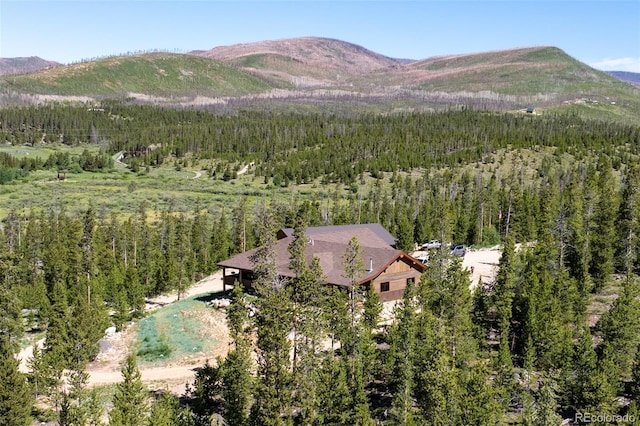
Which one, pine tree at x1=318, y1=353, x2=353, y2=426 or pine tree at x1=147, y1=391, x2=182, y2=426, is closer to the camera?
pine tree at x1=147, y1=391, x2=182, y2=426

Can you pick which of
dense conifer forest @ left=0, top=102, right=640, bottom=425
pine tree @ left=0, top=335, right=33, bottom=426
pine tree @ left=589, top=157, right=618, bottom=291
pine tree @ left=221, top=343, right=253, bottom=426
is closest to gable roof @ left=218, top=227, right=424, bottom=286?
dense conifer forest @ left=0, top=102, right=640, bottom=425

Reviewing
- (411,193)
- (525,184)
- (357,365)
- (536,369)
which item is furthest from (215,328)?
(525,184)

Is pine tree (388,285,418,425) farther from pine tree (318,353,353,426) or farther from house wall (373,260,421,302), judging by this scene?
house wall (373,260,421,302)

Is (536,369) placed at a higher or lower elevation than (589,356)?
lower

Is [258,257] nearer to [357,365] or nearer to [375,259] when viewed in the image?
[357,365]

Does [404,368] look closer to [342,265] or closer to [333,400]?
[333,400]
